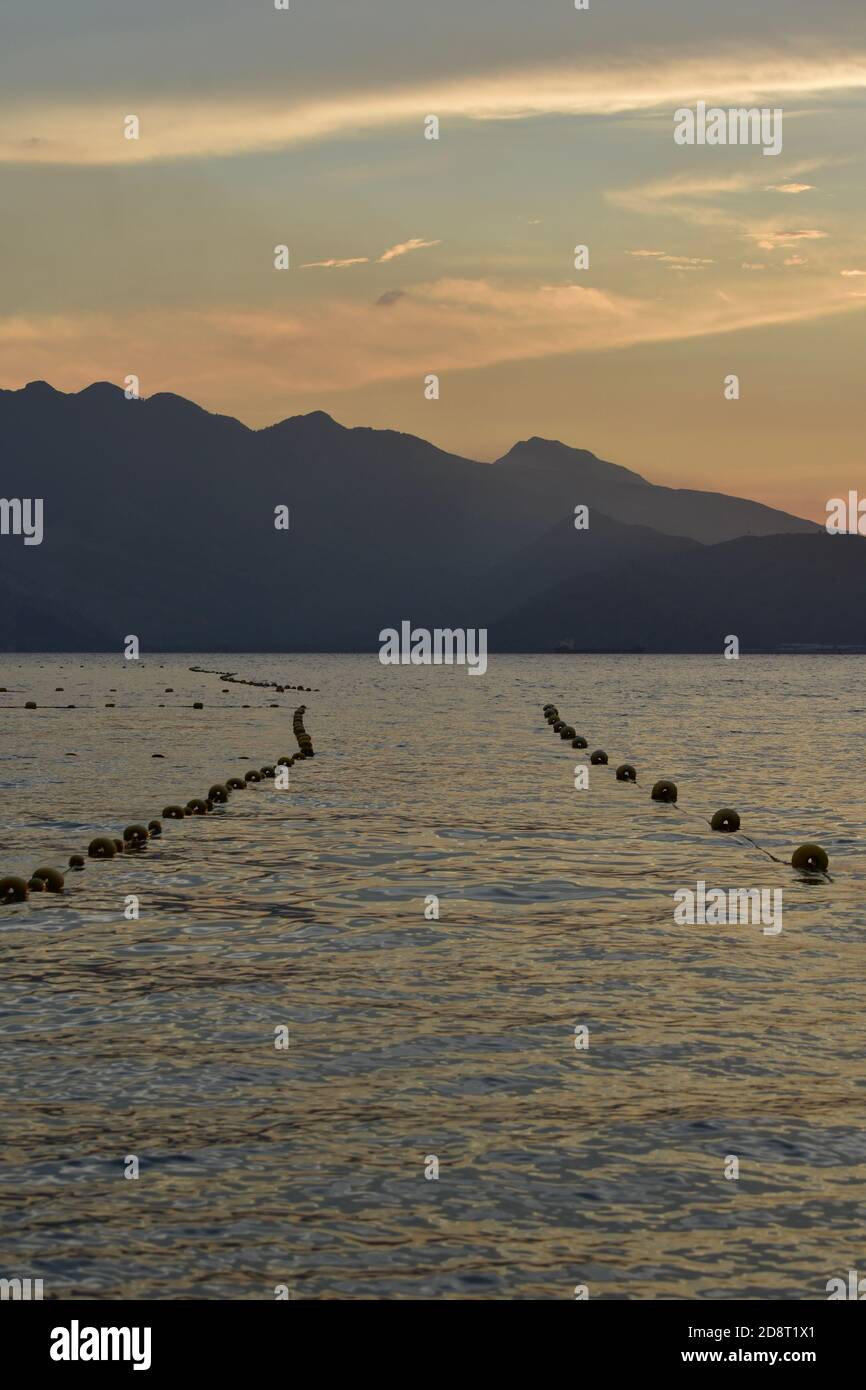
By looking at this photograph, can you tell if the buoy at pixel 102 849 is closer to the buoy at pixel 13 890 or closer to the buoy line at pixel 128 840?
the buoy line at pixel 128 840

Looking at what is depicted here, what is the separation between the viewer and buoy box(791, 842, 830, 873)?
32.6m

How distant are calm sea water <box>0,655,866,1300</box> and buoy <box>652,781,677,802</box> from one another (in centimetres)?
628

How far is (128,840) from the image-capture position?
3597 cm

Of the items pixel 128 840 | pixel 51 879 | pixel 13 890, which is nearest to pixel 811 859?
pixel 128 840

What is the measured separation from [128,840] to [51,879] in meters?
6.61

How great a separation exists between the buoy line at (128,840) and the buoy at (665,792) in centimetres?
1209

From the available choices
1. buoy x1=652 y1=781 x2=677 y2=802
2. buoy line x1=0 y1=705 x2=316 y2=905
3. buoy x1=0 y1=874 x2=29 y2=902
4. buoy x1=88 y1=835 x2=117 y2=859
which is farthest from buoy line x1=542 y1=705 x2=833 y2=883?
buoy x1=0 y1=874 x2=29 y2=902

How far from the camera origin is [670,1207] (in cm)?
1271

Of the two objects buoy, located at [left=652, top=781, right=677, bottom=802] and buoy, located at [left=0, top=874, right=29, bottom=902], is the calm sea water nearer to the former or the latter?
buoy, located at [left=0, top=874, right=29, bottom=902]

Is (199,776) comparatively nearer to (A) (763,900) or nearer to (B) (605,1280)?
(A) (763,900)

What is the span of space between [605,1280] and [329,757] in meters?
53.3

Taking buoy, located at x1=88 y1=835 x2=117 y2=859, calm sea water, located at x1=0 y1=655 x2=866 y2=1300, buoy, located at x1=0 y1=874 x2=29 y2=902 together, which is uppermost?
buoy, located at x1=88 y1=835 x2=117 y2=859

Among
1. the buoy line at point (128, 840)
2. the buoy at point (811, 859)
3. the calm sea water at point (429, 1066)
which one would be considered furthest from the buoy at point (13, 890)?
the buoy at point (811, 859)

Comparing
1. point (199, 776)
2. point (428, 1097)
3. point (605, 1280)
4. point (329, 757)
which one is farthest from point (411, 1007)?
point (329, 757)
